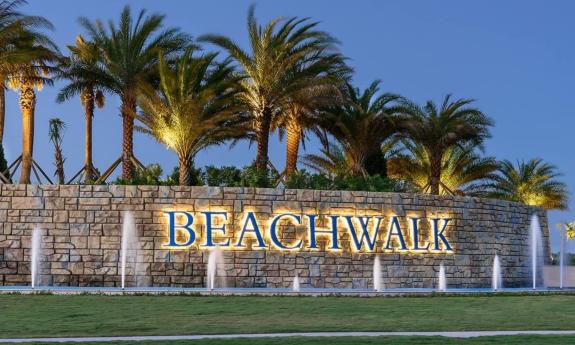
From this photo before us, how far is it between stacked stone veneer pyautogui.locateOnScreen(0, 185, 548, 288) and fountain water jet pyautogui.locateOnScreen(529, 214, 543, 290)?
564 centimetres

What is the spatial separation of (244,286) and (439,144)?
A: 47.2 feet

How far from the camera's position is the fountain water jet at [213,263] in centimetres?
2497

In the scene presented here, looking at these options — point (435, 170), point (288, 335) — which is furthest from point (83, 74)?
point (288, 335)

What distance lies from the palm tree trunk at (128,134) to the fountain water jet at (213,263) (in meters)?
6.11

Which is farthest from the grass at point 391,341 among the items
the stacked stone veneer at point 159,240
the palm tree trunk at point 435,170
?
the palm tree trunk at point 435,170

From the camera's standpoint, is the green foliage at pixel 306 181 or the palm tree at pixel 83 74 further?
the palm tree at pixel 83 74

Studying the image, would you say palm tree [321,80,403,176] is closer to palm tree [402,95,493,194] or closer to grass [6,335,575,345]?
palm tree [402,95,493,194]

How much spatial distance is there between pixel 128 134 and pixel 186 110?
139 inches

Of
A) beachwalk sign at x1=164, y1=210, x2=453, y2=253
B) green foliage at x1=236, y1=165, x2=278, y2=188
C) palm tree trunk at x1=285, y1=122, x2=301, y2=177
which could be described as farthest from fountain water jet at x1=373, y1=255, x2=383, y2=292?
palm tree trunk at x1=285, y1=122, x2=301, y2=177

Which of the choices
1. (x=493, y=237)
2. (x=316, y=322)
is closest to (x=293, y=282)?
(x=493, y=237)

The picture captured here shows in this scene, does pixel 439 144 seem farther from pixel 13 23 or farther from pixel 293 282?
pixel 13 23

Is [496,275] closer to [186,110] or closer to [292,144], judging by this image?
[292,144]

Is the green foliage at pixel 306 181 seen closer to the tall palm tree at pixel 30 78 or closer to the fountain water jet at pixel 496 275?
the fountain water jet at pixel 496 275

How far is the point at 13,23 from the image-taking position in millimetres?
29984
